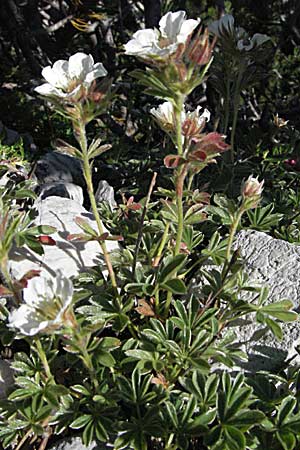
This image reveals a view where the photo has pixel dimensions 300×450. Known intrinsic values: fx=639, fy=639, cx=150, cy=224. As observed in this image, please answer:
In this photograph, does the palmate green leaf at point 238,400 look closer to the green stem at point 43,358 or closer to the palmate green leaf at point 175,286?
the palmate green leaf at point 175,286

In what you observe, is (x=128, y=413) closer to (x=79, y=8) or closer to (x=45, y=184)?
(x=45, y=184)

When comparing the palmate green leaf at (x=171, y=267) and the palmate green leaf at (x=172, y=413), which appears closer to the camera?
the palmate green leaf at (x=172, y=413)

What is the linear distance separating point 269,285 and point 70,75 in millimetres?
871

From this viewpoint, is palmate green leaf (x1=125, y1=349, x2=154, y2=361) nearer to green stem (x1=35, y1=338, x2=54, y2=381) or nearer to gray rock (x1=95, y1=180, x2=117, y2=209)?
green stem (x1=35, y1=338, x2=54, y2=381)

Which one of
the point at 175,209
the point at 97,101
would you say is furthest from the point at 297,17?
the point at 97,101

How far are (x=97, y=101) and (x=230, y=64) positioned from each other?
0.78 metres

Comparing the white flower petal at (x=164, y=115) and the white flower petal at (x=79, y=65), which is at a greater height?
the white flower petal at (x=79, y=65)

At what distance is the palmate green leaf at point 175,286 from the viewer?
1.65 m

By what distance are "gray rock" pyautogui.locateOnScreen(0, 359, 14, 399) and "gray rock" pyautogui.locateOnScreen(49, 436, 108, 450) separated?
22 cm

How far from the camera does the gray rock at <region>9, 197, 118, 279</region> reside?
1.97 metres

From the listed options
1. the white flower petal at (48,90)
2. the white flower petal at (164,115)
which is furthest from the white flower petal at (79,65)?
the white flower petal at (164,115)

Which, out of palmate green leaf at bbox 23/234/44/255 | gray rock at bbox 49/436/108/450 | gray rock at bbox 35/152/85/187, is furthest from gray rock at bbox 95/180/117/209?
gray rock at bbox 49/436/108/450

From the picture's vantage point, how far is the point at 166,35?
154 centimetres

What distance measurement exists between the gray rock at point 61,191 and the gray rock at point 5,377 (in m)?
0.87
